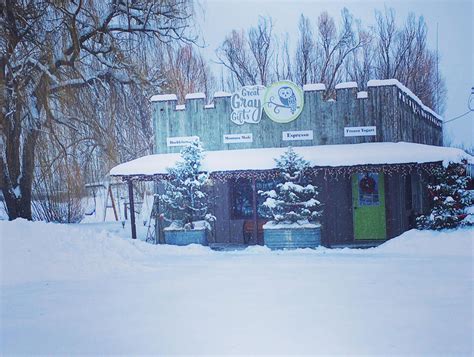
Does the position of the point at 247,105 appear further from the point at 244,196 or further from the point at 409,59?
the point at 409,59

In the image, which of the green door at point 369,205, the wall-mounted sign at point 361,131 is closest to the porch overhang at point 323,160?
the wall-mounted sign at point 361,131

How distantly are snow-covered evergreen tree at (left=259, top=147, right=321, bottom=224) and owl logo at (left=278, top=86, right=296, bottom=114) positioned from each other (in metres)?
2.28

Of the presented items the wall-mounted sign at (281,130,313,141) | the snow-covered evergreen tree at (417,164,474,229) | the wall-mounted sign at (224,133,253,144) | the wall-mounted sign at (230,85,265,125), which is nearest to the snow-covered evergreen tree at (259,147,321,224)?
the wall-mounted sign at (281,130,313,141)

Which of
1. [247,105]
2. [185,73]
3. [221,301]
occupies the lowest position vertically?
[221,301]

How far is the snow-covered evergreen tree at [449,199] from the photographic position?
36.8ft

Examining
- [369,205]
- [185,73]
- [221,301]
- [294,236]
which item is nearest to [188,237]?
[294,236]

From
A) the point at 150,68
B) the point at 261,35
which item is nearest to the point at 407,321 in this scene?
the point at 150,68

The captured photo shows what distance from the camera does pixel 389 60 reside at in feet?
77.3

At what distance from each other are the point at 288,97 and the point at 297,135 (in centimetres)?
120

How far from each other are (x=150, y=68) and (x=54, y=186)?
4.40 m

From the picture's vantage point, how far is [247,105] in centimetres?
1424

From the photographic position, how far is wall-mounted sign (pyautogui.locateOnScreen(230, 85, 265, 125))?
14.2m

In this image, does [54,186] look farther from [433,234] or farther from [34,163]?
[433,234]

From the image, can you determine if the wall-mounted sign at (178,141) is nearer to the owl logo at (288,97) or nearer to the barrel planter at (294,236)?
the owl logo at (288,97)
